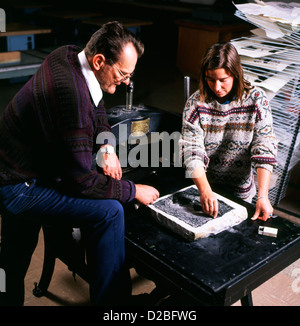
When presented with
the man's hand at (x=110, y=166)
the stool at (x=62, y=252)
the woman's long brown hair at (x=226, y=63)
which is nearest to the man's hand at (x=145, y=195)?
the man's hand at (x=110, y=166)

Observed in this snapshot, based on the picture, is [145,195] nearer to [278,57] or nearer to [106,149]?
[106,149]

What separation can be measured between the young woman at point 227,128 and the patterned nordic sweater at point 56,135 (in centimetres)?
45

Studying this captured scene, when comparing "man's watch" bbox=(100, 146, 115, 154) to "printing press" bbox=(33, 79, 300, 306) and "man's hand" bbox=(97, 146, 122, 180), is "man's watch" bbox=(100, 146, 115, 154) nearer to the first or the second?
"man's hand" bbox=(97, 146, 122, 180)

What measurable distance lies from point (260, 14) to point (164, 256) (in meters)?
1.44

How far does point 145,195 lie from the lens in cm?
146

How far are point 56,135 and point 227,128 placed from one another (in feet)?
2.65

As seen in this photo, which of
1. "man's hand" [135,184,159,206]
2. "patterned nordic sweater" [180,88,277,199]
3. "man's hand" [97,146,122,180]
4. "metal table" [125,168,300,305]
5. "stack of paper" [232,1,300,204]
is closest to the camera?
"metal table" [125,168,300,305]

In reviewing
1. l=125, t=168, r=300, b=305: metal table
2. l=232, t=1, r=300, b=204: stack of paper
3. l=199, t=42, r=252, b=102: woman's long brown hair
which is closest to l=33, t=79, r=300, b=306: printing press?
l=125, t=168, r=300, b=305: metal table

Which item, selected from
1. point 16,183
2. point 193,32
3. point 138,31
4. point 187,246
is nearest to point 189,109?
point 187,246

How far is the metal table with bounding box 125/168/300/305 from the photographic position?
1.16 metres

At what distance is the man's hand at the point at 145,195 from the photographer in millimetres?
1448

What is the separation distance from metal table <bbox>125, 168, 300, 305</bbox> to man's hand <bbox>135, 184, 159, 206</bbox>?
2.3 inches

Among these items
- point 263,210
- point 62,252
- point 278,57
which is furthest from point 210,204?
point 278,57

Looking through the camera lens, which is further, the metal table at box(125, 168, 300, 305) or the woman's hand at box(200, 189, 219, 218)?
the woman's hand at box(200, 189, 219, 218)
